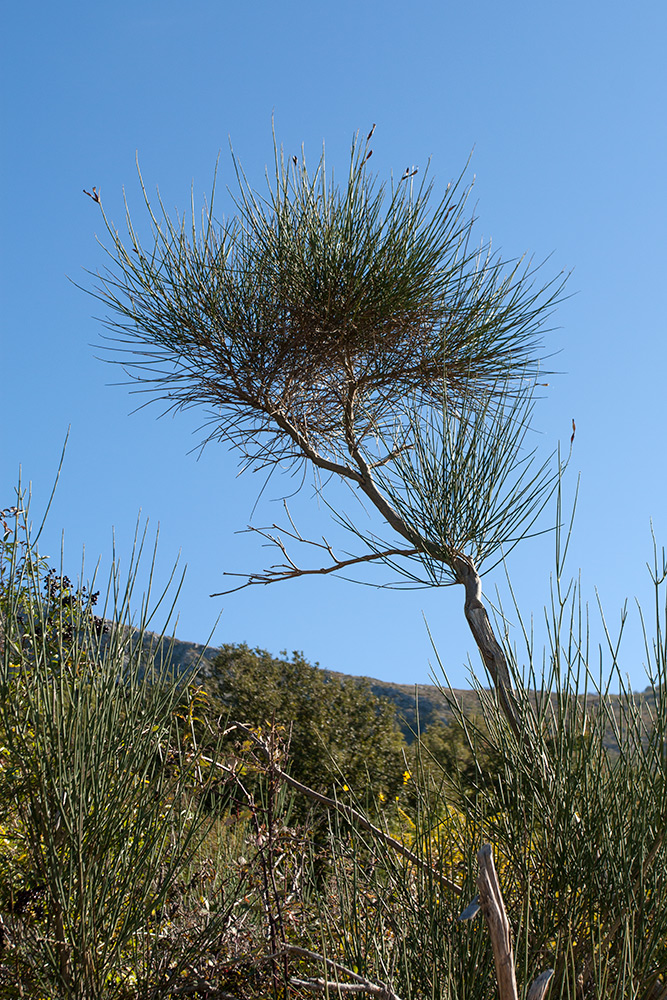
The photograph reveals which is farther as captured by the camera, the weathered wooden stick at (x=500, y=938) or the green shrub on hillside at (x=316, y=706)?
the green shrub on hillside at (x=316, y=706)

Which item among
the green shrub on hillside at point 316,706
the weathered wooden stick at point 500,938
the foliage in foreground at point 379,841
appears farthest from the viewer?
the green shrub on hillside at point 316,706

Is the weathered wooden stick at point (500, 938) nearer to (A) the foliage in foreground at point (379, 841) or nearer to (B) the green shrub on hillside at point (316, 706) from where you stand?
(A) the foliage in foreground at point (379, 841)

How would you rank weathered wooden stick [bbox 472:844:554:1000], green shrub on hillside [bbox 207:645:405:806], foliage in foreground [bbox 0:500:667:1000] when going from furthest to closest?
1. green shrub on hillside [bbox 207:645:405:806]
2. foliage in foreground [bbox 0:500:667:1000]
3. weathered wooden stick [bbox 472:844:554:1000]

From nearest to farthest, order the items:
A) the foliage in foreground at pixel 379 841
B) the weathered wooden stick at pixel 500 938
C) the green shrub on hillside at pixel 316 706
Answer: the weathered wooden stick at pixel 500 938, the foliage in foreground at pixel 379 841, the green shrub on hillside at pixel 316 706

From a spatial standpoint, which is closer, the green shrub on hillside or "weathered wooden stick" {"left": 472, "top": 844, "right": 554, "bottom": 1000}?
"weathered wooden stick" {"left": 472, "top": 844, "right": 554, "bottom": 1000}

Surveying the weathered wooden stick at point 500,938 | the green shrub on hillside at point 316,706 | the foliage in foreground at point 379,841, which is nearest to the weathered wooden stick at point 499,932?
the weathered wooden stick at point 500,938

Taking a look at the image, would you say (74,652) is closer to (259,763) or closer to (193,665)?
(193,665)

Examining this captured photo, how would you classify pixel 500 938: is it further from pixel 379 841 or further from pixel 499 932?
pixel 379 841

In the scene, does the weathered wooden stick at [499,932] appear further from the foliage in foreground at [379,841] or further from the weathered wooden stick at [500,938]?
the foliage in foreground at [379,841]

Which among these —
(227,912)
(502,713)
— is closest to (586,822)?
(502,713)

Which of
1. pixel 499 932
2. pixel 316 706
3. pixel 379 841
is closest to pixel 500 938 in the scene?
pixel 499 932

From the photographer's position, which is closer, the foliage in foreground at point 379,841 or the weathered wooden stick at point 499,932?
the weathered wooden stick at point 499,932

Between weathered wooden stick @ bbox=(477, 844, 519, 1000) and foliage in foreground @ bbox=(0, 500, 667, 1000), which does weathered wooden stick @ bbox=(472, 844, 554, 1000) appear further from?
foliage in foreground @ bbox=(0, 500, 667, 1000)

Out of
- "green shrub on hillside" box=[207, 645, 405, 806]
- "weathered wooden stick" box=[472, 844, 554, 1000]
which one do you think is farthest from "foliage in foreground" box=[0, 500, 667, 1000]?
"green shrub on hillside" box=[207, 645, 405, 806]
